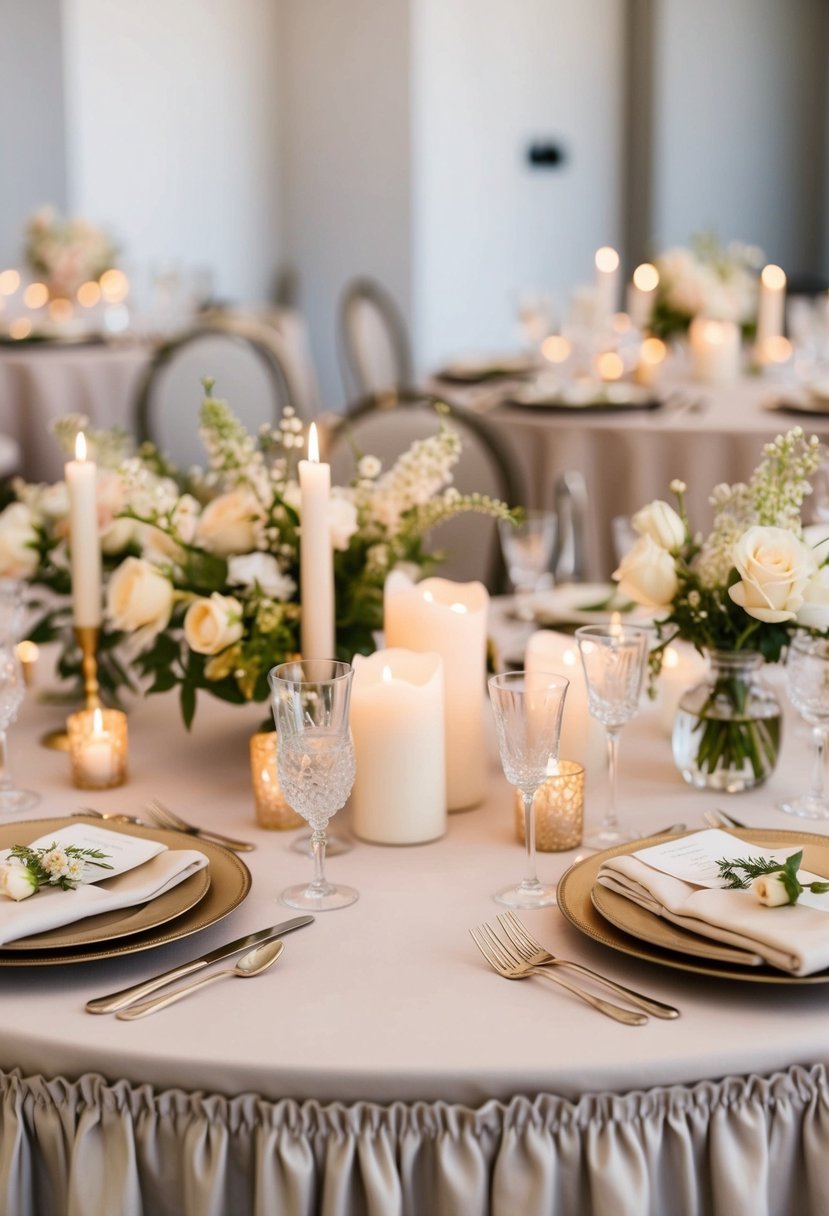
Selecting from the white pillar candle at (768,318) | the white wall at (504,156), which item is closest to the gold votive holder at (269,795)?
the white pillar candle at (768,318)

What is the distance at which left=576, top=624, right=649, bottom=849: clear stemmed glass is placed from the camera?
4.53 ft

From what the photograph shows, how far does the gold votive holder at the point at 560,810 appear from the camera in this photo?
140cm

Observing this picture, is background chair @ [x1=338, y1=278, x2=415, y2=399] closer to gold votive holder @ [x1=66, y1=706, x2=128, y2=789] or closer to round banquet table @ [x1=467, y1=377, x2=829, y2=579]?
round banquet table @ [x1=467, y1=377, x2=829, y2=579]

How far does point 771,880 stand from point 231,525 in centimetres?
71

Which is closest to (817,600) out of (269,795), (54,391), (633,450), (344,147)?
(269,795)

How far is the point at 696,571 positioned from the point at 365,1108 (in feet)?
2.25

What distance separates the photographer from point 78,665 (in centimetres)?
183

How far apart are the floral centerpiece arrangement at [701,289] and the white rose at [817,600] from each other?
11.8 ft

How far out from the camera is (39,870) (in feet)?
4.07

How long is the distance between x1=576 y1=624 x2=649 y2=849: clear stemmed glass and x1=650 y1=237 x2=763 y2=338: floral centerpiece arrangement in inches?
144

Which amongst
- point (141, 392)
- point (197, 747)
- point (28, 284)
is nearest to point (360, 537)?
point (197, 747)

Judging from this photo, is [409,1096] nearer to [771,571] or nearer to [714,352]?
[771,571]

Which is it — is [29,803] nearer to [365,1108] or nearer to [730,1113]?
[365,1108]

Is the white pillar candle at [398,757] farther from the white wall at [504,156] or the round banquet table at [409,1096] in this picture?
the white wall at [504,156]
